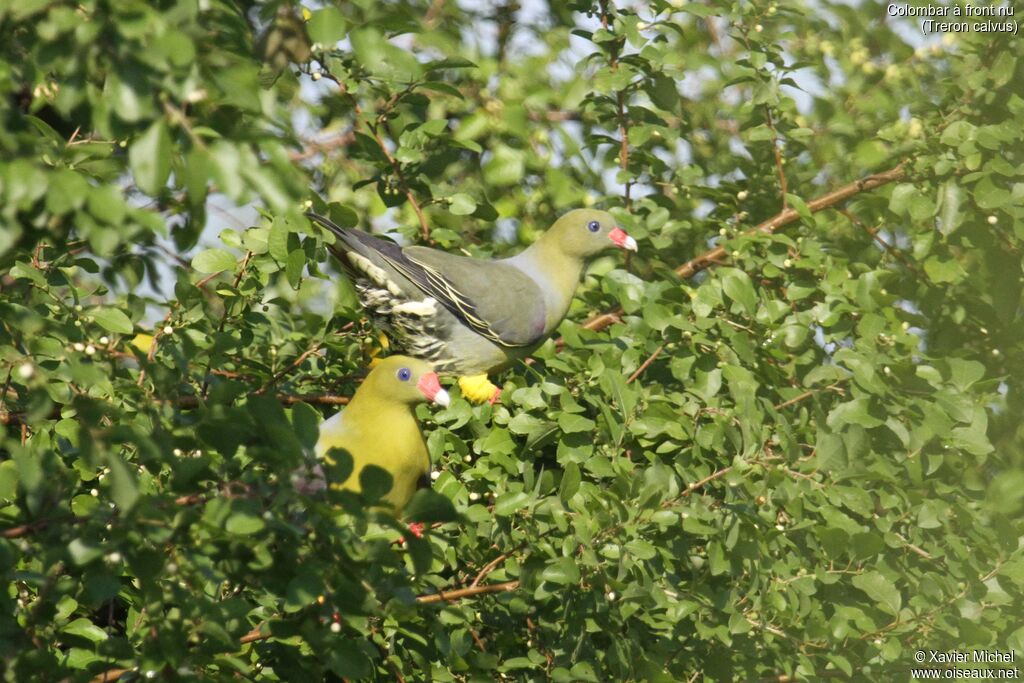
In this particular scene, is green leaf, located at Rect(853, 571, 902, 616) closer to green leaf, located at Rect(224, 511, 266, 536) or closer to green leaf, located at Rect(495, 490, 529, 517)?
green leaf, located at Rect(495, 490, 529, 517)

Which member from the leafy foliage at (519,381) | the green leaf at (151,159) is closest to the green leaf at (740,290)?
the leafy foliage at (519,381)

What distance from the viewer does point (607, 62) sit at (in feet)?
14.2

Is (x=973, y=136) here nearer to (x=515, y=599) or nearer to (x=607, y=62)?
(x=607, y=62)

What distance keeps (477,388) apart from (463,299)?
1.13 feet

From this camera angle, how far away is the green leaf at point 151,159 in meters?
1.77

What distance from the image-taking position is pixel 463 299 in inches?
173

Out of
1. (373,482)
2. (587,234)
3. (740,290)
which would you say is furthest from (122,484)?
(587,234)

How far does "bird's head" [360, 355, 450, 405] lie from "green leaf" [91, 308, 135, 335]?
81cm

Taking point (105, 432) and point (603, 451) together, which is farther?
point (603, 451)

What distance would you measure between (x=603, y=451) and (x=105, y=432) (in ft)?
5.35

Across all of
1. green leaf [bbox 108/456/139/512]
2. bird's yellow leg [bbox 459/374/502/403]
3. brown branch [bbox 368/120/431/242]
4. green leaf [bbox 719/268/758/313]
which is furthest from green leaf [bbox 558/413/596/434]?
green leaf [bbox 108/456/139/512]

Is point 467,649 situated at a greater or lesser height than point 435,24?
lesser

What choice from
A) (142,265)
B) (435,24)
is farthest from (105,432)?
(435,24)

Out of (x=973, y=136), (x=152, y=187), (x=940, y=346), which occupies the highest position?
(x=152, y=187)
